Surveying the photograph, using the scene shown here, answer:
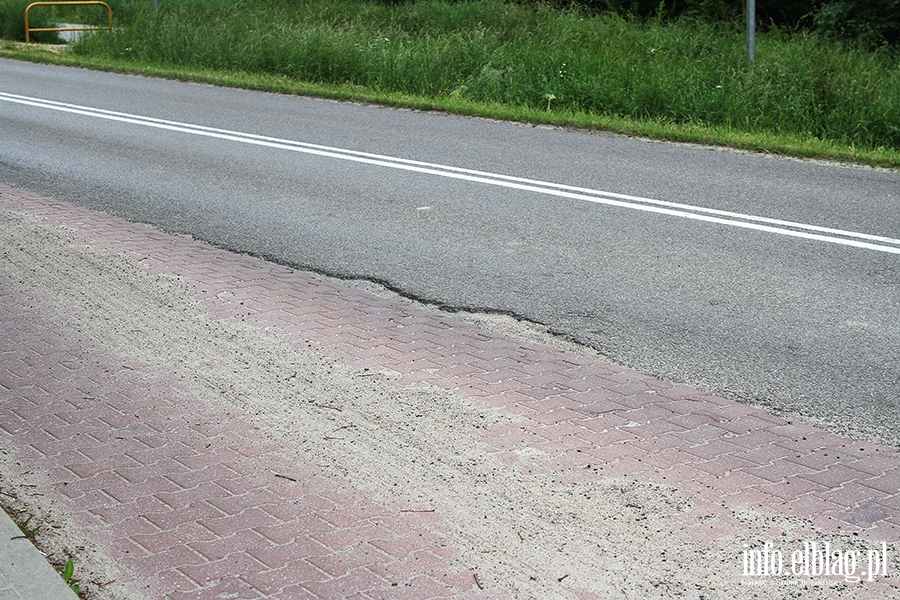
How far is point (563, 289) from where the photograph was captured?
21.9ft

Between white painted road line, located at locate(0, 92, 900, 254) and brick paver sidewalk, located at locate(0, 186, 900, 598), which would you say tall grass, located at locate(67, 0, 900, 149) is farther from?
brick paver sidewalk, located at locate(0, 186, 900, 598)

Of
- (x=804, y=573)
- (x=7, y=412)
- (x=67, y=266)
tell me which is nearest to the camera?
(x=804, y=573)

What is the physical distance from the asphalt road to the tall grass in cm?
189

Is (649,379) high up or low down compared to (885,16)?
down

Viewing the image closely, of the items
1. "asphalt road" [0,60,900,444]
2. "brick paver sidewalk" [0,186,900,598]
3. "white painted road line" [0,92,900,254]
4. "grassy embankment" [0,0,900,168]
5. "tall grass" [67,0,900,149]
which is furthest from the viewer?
"tall grass" [67,0,900,149]

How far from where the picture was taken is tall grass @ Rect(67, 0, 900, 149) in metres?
13.0

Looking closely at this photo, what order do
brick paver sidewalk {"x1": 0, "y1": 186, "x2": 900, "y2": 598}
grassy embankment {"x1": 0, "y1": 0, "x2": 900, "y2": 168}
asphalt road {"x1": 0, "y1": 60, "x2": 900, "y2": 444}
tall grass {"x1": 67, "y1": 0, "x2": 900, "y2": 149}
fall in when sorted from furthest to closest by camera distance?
1. tall grass {"x1": 67, "y1": 0, "x2": 900, "y2": 149}
2. grassy embankment {"x1": 0, "y1": 0, "x2": 900, "y2": 168}
3. asphalt road {"x1": 0, "y1": 60, "x2": 900, "y2": 444}
4. brick paver sidewalk {"x1": 0, "y1": 186, "x2": 900, "y2": 598}

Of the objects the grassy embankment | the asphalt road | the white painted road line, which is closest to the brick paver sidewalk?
the asphalt road

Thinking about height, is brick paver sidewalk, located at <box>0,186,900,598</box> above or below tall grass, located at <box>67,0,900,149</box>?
below

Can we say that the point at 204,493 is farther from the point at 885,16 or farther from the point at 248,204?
the point at 885,16

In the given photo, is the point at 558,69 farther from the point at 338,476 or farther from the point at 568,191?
the point at 338,476

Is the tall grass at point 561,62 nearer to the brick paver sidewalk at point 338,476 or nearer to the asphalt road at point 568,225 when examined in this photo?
the asphalt road at point 568,225

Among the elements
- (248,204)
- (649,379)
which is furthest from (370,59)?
(649,379)

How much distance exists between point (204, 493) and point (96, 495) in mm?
456
